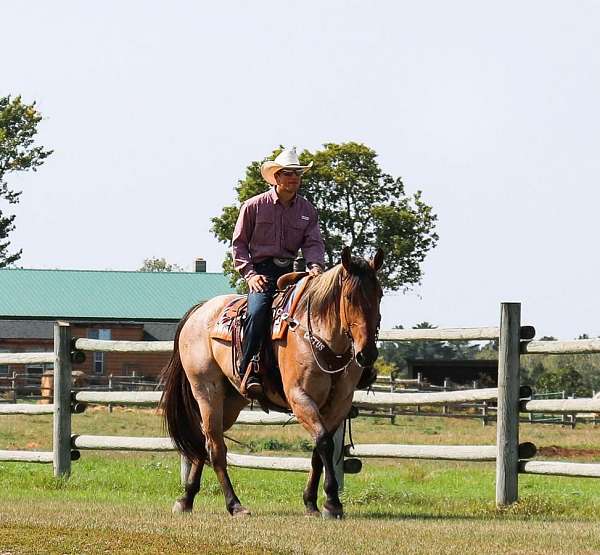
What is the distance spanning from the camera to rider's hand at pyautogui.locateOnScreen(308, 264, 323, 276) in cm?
1020

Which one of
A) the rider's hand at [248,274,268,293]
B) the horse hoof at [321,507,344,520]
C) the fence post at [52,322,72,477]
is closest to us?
the horse hoof at [321,507,344,520]

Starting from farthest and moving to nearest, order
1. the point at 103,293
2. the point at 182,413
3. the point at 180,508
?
the point at 103,293 < the point at 182,413 < the point at 180,508

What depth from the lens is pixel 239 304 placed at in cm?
1073

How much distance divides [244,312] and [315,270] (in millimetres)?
666

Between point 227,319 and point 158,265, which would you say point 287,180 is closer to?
point 227,319

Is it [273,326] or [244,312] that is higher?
[244,312]

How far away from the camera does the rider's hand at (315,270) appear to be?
1020cm

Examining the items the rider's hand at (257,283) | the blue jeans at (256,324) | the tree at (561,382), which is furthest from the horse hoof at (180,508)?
the tree at (561,382)

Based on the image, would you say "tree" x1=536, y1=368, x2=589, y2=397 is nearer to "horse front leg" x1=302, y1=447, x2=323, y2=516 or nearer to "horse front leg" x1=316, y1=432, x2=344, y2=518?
"horse front leg" x1=302, y1=447, x2=323, y2=516

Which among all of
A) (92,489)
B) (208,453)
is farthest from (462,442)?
(208,453)

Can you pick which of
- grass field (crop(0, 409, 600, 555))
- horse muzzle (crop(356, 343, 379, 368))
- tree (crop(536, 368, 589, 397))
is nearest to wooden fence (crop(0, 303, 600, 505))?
grass field (crop(0, 409, 600, 555))

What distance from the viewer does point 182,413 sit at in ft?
37.0

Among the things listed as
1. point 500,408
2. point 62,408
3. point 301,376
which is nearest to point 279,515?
point 301,376

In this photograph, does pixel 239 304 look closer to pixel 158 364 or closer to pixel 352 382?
pixel 352 382
